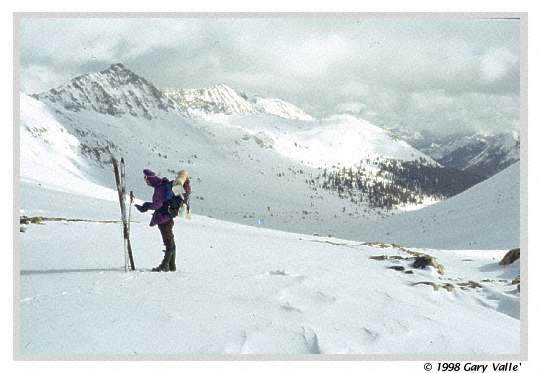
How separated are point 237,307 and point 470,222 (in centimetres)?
3150

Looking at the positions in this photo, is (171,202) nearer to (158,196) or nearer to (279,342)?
(158,196)

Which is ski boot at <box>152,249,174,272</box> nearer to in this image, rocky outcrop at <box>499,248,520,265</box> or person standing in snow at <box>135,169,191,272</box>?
person standing in snow at <box>135,169,191,272</box>

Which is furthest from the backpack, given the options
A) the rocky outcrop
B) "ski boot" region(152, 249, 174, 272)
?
the rocky outcrop

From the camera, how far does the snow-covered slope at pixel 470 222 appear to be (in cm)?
2609

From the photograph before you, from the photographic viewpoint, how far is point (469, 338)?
6281 millimetres

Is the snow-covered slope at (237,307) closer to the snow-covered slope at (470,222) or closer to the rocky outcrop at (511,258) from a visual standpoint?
the rocky outcrop at (511,258)

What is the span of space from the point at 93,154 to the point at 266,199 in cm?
6678

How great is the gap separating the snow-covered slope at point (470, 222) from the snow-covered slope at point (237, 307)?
17.0 metres

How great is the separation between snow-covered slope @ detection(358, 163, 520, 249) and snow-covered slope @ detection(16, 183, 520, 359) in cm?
1701

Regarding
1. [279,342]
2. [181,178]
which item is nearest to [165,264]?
[181,178]

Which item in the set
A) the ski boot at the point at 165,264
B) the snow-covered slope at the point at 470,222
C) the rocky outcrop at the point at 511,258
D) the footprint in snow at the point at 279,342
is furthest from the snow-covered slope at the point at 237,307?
the snow-covered slope at the point at 470,222

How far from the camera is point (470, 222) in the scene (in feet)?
108
